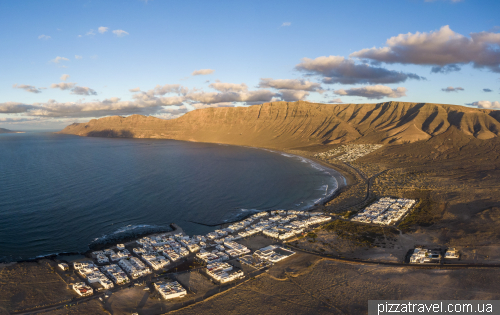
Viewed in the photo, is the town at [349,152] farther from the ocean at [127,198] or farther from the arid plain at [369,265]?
the arid plain at [369,265]

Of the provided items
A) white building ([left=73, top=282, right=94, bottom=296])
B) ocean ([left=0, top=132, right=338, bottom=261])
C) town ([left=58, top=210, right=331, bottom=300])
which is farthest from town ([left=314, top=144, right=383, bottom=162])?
white building ([left=73, top=282, right=94, bottom=296])

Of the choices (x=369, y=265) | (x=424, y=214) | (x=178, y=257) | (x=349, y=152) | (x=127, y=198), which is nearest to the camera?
(x=369, y=265)

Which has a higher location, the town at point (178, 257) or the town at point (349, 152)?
the town at point (349, 152)

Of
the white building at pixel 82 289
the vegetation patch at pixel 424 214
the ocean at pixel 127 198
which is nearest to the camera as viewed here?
the white building at pixel 82 289

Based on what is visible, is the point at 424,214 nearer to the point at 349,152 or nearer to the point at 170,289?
the point at 170,289

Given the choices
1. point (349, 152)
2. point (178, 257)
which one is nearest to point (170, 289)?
point (178, 257)

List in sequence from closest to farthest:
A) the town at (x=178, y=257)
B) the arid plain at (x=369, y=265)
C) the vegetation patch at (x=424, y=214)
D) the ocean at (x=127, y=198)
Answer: the arid plain at (x=369, y=265)
the town at (x=178, y=257)
the ocean at (x=127, y=198)
the vegetation patch at (x=424, y=214)

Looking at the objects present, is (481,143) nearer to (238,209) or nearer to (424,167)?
(424,167)

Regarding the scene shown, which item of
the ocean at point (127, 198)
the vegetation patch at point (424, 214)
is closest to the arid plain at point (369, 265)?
the vegetation patch at point (424, 214)

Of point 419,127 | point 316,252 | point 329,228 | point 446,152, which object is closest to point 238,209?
point 329,228

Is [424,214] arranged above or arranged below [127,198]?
above
